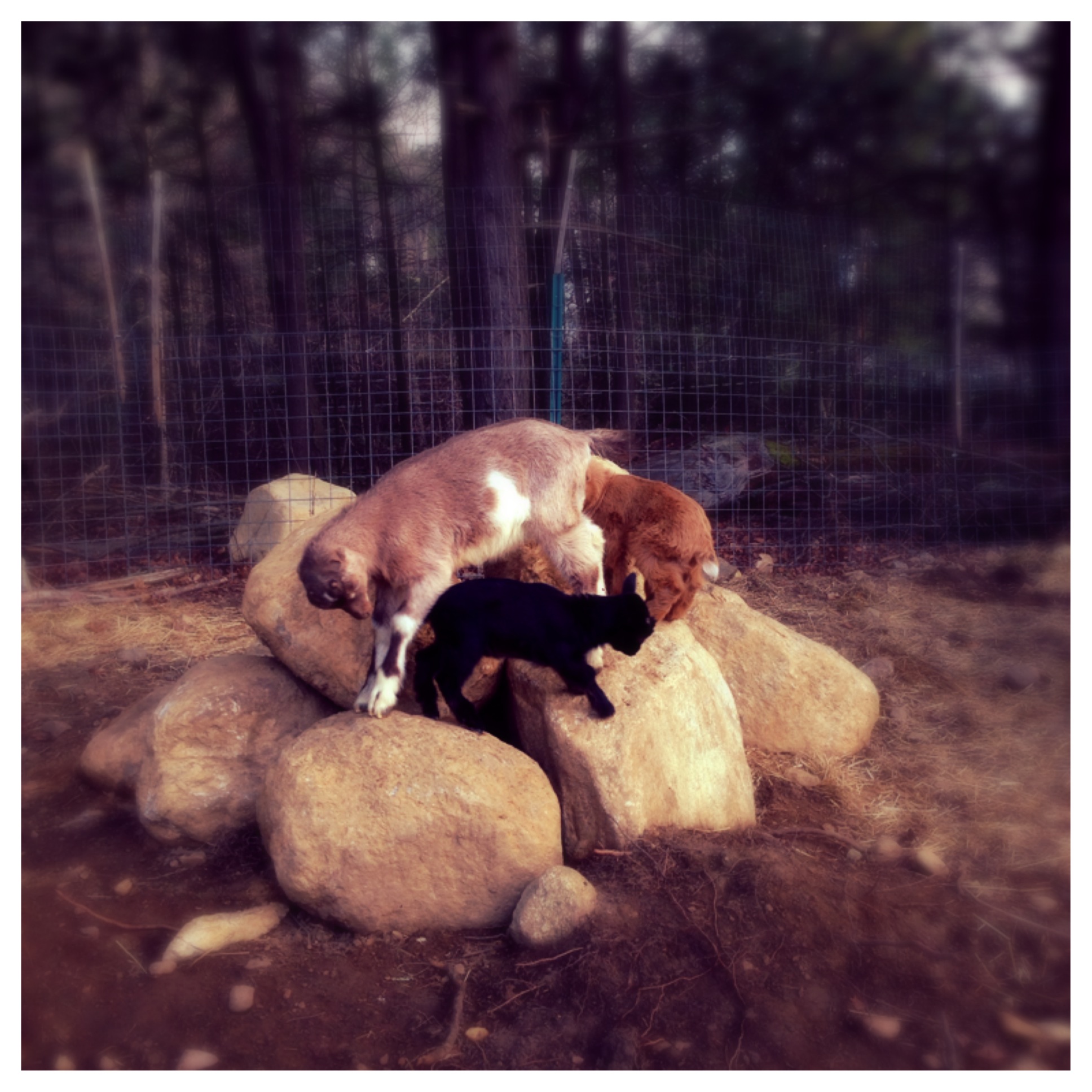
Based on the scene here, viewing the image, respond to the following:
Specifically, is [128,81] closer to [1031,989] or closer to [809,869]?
[809,869]

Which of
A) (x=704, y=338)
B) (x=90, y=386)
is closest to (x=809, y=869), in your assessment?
(x=704, y=338)

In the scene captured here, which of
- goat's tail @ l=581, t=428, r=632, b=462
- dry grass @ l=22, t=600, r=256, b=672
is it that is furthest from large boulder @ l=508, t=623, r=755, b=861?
dry grass @ l=22, t=600, r=256, b=672

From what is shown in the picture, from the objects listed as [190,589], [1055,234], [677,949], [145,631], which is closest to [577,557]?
[677,949]

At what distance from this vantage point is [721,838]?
3162 millimetres

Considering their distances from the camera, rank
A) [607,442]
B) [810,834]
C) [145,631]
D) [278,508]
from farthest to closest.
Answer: [278,508]
[145,631]
[607,442]
[810,834]

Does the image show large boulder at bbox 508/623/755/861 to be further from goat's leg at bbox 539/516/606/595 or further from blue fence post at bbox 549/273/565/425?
blue fence post at bbox 549/273/565/425

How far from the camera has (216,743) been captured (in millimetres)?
3545

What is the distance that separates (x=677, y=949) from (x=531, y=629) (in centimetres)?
120

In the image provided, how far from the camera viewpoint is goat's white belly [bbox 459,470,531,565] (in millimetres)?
3582

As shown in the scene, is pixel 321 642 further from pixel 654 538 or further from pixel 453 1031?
pixel 453 1031

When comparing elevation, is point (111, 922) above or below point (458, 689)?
below

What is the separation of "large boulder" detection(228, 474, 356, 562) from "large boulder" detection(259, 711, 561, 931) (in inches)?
143

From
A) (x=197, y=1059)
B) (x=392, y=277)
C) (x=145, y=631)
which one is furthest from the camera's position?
(x=392, y=277)

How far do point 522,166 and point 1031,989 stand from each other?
6.16m
